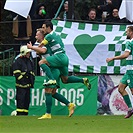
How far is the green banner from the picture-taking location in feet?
63.6

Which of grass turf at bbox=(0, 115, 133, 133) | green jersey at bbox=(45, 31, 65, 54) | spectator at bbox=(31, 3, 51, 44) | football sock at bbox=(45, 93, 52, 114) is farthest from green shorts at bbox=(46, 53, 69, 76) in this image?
spectator at bbox=(31, 3, 51, 44)

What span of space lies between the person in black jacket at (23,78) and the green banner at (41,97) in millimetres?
1216

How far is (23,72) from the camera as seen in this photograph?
18.0 metres

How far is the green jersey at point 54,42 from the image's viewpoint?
1549 cm

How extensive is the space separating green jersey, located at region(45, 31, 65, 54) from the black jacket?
2.35 m

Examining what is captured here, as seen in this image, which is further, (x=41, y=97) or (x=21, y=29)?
(x=21, y=29)

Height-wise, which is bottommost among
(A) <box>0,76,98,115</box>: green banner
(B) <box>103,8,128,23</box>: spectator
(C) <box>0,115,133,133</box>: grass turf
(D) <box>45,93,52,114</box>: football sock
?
(A) <box>0,76,98,115</box>: green banner

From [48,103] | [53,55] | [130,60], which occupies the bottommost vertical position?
[48,103]

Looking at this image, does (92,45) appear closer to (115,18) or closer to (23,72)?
(115,18)

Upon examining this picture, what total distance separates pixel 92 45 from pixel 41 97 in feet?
6.57

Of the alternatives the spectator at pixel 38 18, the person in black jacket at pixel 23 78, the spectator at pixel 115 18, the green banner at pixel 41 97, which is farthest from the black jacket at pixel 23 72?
the spectator at pixel 115 18

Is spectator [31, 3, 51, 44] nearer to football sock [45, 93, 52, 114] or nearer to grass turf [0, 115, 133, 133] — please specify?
football sock [45, 93, 52, 114]

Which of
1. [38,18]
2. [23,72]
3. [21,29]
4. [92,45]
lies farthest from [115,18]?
[23,72]

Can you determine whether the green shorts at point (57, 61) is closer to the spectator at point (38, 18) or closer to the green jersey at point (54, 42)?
the green jersey at point (54, 42)
